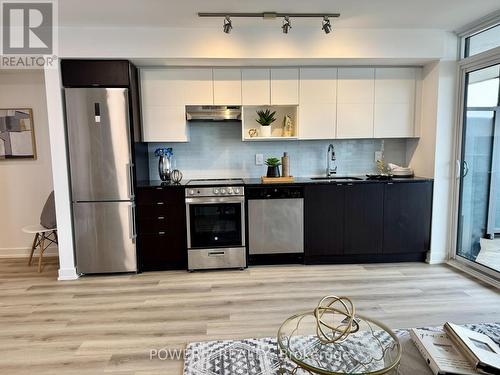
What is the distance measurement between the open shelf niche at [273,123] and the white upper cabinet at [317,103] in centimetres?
12

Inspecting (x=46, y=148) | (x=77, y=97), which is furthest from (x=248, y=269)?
(x=46, y=148)

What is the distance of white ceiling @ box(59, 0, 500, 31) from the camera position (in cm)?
287

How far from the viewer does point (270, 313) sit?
109 inches

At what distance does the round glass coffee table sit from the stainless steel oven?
1958 mm

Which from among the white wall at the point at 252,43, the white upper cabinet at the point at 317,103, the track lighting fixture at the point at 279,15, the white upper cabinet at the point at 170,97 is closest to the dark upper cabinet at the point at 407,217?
the white upper cabinet at the point at 317,103

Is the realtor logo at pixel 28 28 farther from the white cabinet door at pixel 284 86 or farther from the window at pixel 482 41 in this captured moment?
the window at pixel 482 41

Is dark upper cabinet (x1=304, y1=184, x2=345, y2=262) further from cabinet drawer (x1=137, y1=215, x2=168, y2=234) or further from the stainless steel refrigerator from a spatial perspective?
the stainless steel refrigerator

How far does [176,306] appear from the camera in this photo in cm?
293

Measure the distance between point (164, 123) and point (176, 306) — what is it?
201 centimetres

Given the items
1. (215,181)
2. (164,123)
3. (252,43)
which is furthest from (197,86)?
(215,181)

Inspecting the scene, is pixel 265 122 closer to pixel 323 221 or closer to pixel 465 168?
pixel 323 221

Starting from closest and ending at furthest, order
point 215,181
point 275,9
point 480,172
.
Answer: point 275,9 → point 480,172 → point 215,181

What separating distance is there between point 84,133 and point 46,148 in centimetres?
120

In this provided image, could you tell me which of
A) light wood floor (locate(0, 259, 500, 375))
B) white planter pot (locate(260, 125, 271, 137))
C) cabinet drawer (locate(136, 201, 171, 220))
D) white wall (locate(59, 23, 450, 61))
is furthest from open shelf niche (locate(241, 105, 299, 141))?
light wood floor (locate(0, 259, 500, 375))
